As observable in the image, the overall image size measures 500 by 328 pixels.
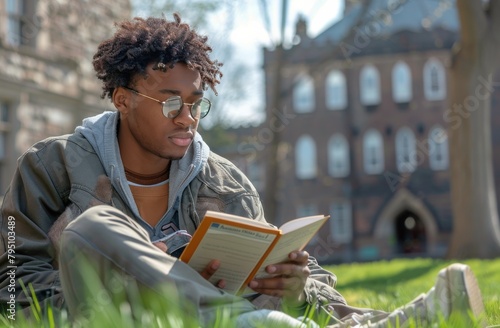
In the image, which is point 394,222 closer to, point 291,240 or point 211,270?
point 291,240

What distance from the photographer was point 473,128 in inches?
638

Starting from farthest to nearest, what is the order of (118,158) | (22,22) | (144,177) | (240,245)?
(22,22) → (144,177) → (118,158) → (240,245)

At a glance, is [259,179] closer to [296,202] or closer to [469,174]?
[296,202]

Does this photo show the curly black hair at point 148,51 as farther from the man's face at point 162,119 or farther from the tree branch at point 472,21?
the tree branch at point 472,21

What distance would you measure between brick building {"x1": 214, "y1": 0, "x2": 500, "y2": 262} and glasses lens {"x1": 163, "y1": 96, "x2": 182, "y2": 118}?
3651cm

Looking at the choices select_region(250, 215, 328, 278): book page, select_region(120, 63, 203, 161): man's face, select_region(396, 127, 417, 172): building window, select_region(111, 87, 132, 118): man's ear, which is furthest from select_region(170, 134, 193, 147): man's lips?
select_region(396, 127, 417, 172): building window

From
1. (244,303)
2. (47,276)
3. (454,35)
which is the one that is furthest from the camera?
(454,35)

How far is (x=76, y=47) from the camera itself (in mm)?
18203

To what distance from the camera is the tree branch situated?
15.6m

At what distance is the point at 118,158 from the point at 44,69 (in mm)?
12930

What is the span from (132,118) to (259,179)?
130 ft

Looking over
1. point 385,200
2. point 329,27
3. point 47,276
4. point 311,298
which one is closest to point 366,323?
point 311,298

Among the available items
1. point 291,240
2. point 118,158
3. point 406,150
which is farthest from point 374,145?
point 291,240

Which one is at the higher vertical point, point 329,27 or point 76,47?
point 329,27
